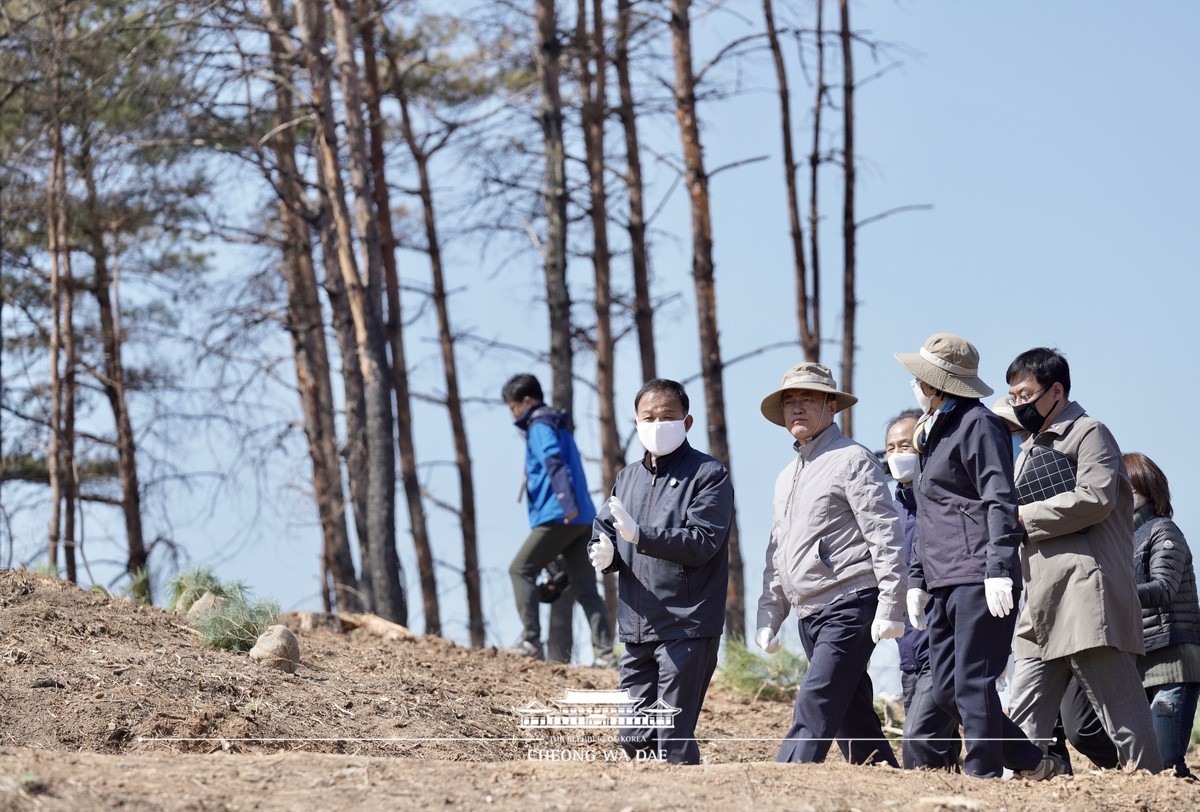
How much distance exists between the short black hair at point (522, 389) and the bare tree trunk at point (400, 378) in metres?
7.47

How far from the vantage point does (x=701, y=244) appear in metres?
14.4

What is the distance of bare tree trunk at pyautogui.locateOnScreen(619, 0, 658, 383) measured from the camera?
49.6ft

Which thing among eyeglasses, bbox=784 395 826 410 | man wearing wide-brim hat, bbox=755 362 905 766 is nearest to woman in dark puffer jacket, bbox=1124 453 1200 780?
man wearing wide-brim hat, bbox=755 362 905 766

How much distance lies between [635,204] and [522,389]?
259 inches

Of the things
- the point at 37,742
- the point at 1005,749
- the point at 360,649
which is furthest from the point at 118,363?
the point at 1005,749

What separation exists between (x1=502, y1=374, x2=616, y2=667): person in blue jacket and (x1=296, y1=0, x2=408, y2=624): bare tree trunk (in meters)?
3.30

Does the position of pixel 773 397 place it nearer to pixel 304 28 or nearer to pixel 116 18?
pixel 304 28

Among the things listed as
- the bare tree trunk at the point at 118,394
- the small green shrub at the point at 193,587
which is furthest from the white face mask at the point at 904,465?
the bare tree trunk at the point at 118,394

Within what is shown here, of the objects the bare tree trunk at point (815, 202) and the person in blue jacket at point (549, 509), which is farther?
the bare tree trunk at point (815, 202)

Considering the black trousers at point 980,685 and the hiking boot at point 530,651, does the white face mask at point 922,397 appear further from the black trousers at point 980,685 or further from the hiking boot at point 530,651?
the hiking boot at point 530,651

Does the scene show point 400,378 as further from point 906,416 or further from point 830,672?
point 830,672

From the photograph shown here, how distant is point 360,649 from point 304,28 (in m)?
6.76

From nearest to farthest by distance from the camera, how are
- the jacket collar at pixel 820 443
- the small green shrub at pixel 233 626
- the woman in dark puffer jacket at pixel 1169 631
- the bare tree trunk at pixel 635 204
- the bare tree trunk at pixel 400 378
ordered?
the jacket collar at pixel 820 443 → the woman in dark puffer jacket at pixel 1169 631 → the small green shrub at pixel 233 626 → the bare tree trunk at pixel 635 204 → the bare tree trunk at pixel 400 378

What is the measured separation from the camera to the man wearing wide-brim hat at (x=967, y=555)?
520 centimetres
